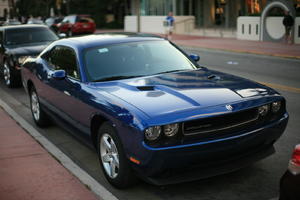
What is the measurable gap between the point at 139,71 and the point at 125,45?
53cm

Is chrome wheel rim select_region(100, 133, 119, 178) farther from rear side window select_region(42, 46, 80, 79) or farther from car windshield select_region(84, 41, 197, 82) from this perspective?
rear side window select_region(42, 46, 80, 79)

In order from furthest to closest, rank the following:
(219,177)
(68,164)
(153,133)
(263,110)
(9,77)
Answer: (9,77) → (68,164) → (219,177) → (263,110) → (153,133)

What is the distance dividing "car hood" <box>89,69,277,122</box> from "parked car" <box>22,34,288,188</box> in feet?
0.03

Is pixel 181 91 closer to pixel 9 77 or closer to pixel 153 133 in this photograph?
pixel 153 133

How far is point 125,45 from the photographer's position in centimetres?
618

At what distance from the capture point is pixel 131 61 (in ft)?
19.6

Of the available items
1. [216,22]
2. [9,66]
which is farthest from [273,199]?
[216,22]

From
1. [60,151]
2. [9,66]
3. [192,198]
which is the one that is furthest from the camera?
[9,66]

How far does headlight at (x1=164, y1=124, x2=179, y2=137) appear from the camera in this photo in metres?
4.34

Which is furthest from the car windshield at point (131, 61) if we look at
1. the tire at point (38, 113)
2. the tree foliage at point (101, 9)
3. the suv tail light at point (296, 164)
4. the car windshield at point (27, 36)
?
the tree foliage at point (101, 9)

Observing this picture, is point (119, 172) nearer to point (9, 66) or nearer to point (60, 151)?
point (60, 151)

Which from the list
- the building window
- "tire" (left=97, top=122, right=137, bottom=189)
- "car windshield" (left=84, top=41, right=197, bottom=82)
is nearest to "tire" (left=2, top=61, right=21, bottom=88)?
"car windshield" (left=84, top=41, right=197, bottom=82)

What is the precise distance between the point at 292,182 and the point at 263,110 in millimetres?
1833

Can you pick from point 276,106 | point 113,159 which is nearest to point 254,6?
point 276,106
